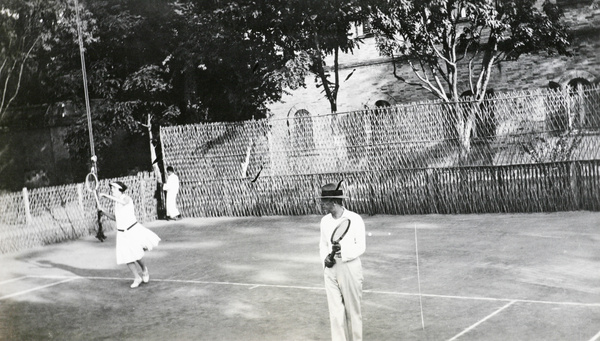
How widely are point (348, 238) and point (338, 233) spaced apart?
4.4 inches

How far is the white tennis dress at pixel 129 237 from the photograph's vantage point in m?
11.1

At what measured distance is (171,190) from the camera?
20.2 m

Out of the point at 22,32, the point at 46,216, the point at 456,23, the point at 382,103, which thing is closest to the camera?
the point at 46,216

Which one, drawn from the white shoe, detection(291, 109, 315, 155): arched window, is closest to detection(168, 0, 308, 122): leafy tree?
detection(291, 109, 315, 155): arched window

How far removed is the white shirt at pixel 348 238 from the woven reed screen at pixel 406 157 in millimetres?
9899

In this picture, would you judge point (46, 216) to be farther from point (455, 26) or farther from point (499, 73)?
point (499, 73)

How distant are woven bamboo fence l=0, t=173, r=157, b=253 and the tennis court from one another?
3.08ft

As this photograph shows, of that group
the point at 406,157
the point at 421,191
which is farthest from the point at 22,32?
the point at 421,191

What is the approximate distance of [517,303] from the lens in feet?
26.9

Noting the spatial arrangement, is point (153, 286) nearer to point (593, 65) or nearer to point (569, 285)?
point (569, 285)

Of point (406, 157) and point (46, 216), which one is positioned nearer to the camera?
point (406, 157)

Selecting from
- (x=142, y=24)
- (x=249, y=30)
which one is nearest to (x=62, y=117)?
(x=142, y=24)

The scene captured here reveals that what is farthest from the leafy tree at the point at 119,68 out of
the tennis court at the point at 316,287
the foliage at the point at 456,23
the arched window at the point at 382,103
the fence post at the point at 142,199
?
the arched window at the point at 382,103

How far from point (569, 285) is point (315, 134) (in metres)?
10.6
